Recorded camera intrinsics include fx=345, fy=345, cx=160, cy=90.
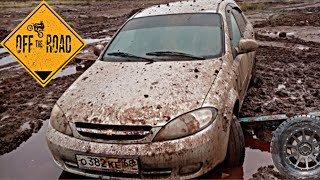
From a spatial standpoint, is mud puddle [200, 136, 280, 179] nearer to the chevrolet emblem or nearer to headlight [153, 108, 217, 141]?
headlight [153, 108, 217, 141]

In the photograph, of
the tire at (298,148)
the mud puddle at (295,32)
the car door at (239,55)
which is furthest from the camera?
the mud puddle at (295,32)

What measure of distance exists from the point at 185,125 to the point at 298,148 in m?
1.20

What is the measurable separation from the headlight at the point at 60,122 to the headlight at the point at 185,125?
2.77 ft

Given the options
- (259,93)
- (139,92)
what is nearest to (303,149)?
(139,92)

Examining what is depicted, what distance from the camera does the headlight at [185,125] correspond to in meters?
2.87

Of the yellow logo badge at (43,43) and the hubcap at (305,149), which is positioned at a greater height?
the yellow logo badge at (43,43)

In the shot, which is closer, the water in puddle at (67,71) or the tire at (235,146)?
the tire at (235,146)

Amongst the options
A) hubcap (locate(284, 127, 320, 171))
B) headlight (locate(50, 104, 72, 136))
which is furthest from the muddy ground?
headlight (locate(50, 104, 72, 136))

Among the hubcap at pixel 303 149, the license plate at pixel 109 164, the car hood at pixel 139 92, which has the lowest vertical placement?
the hubcap at pixel 303 149

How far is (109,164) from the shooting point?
2.90m

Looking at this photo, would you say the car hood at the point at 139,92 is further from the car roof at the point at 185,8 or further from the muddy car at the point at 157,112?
the car roof at the point at 185,8

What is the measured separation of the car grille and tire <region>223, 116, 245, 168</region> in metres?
0.94

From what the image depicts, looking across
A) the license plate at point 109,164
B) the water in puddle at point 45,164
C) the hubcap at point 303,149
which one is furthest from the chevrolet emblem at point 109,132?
the hubcap at point 303,149

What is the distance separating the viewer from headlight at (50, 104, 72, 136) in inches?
123
